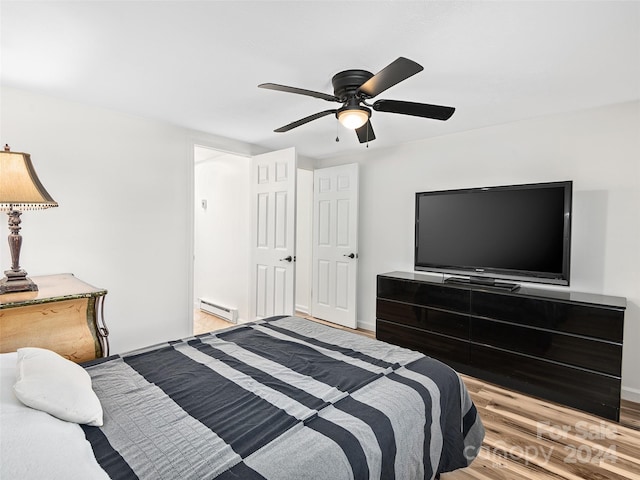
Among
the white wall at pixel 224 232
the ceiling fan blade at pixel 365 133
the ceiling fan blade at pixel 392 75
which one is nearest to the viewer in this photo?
the ceiling fan blade at pixel 392 75

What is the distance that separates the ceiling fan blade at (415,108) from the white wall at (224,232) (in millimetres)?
2556

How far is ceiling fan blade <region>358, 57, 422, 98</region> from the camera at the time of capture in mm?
1512

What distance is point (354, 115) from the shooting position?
2.02 meters

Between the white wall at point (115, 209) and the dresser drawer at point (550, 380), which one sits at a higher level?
Answer: the white wall at point (115, 209)

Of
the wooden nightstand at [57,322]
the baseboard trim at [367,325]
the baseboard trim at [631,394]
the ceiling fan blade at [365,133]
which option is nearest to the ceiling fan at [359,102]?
the ceiling fan blade at [365,133]

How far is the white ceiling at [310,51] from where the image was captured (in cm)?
159

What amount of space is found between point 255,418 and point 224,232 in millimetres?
3812

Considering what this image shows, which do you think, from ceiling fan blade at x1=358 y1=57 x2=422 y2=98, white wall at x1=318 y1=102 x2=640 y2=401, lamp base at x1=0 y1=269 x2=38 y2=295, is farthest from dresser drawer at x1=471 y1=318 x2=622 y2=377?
lamp base at x1=0 y1=269 x2=38 y2=295

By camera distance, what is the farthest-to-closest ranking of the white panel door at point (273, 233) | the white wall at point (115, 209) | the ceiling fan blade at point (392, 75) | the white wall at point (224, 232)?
the white wall at point (224, 232) → the white panel door at point (273, 233) → the white wall at point (115, 209) → the ceiling fan blade at point (392, 75)

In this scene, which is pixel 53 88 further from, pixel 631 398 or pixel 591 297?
pixel 631 398

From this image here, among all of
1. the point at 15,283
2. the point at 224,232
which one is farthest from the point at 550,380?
the point at 224,232

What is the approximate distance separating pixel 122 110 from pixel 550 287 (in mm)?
4153

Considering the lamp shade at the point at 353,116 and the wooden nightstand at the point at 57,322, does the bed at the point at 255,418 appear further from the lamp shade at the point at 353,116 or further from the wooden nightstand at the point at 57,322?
the lamp shade at the point at 353,116

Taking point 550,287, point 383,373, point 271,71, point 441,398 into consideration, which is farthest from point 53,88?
point 550,287
